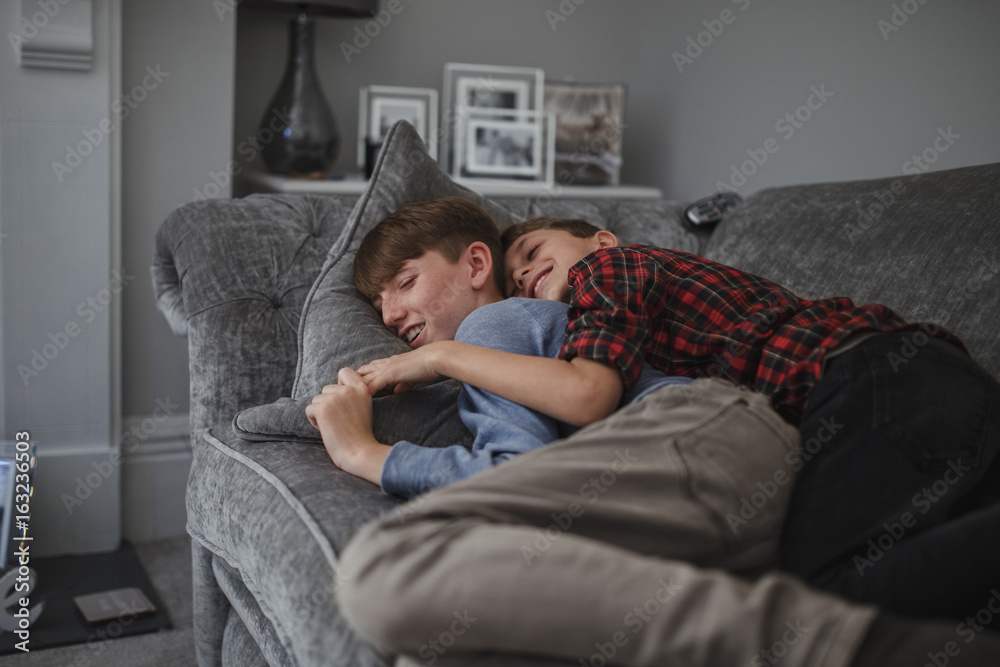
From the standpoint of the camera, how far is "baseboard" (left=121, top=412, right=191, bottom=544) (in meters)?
2.15

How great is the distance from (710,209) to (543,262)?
0.66 metres

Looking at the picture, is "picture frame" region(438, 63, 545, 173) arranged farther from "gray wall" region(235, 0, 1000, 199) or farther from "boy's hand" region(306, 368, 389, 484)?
"boy's hand" region(306, 368, 389, 484)

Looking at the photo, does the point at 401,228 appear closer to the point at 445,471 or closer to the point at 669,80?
the point at 445,471

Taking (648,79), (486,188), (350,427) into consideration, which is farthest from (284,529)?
(648,79)

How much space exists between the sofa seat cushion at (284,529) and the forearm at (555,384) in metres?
0.19

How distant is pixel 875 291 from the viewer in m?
1.34

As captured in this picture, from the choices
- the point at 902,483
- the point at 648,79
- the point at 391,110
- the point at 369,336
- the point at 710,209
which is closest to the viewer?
the point at 902,483

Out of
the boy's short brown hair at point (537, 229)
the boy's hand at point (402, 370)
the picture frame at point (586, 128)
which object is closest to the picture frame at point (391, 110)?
the picture frame at point (586, 128)

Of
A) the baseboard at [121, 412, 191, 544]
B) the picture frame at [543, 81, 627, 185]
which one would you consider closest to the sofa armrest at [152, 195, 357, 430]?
the baseboard at [121, 412, 191, 544]

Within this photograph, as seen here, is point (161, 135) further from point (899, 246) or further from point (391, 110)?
point (899, 246)

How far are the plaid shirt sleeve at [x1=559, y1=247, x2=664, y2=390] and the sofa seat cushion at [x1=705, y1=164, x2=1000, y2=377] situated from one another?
42 cm

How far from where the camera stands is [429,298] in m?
1.32

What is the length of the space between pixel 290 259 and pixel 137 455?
91cm

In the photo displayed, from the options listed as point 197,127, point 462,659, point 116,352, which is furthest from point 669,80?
point 462,659
